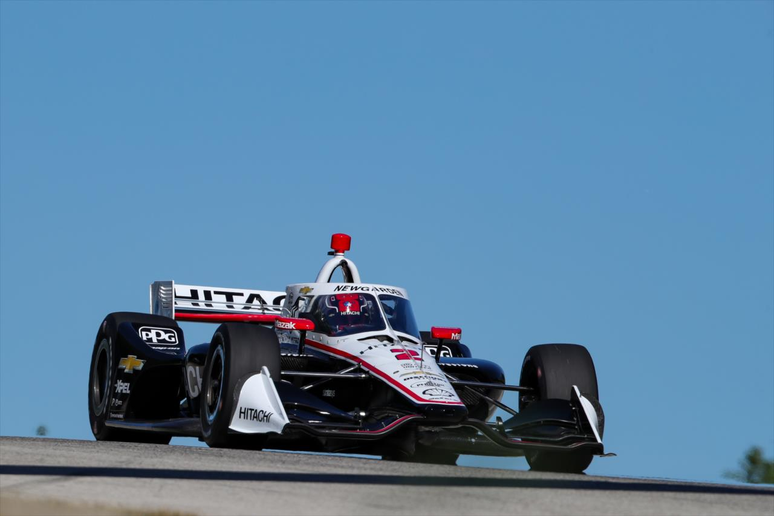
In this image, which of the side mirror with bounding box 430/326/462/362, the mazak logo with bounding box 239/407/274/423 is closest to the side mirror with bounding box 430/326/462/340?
the side mirror with bounding box 430/326/462/362

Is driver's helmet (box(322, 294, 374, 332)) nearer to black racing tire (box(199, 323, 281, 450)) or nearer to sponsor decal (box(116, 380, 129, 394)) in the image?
black racing tire (box(199, 323, 281, 450))

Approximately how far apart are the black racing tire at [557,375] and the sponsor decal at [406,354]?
1171mm

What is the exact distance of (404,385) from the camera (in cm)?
919

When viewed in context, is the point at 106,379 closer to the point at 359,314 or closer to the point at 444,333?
the point at 359,314

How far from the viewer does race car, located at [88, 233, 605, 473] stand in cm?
893

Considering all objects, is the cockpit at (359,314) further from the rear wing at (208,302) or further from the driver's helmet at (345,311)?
the rear wing at (208,302)

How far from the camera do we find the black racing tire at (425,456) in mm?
9273

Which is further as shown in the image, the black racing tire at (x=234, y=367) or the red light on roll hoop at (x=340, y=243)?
the red light on roll hoop at (x=340, y=243)

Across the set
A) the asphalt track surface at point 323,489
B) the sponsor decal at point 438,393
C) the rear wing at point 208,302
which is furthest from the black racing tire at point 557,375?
the rear wing at point 208,302

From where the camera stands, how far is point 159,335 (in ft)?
39.5

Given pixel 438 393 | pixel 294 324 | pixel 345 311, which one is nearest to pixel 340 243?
pixel 345 311

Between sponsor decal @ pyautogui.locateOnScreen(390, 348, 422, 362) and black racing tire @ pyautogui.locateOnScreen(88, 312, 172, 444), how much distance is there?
339cm

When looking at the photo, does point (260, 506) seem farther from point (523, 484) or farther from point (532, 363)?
point (532, 363)

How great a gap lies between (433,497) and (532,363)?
497 centimetres
